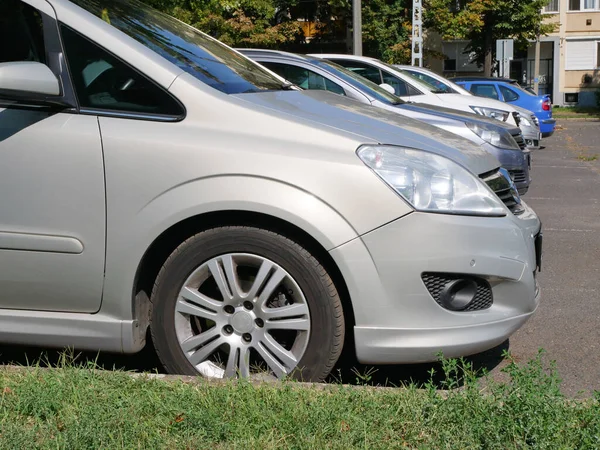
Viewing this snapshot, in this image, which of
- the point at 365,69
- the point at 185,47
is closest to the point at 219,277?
the point at 185,47

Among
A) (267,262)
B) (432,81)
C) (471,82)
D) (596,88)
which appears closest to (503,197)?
(267,262)

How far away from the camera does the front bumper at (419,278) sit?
366 cm

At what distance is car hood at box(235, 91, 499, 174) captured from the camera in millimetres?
3936

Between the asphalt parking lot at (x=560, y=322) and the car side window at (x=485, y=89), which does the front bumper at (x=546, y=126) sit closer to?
the car side window at (x=485, y=89)

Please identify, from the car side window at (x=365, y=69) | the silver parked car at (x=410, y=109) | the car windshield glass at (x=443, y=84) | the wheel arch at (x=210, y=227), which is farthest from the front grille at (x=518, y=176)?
the car windshield glass at (x=443, y=84)

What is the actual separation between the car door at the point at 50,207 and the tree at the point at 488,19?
43136 millimetres

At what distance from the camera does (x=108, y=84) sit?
155 inches

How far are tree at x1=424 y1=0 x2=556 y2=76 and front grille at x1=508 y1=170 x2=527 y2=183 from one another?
123 ft

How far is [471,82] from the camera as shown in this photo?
2322 centimetres

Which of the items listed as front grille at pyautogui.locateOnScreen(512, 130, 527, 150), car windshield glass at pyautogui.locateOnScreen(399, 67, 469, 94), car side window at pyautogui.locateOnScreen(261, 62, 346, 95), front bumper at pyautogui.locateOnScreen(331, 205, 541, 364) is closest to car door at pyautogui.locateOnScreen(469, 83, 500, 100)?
car windshield glass at pyautogui.locateOnScreen(399, 67, 469, 94)

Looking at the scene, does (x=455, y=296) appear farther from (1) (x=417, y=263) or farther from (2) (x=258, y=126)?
(2) (x=258, y=126)

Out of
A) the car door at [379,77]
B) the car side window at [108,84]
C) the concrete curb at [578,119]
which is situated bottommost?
the concrete curb at [578,119]

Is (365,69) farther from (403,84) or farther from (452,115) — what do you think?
(452,115)

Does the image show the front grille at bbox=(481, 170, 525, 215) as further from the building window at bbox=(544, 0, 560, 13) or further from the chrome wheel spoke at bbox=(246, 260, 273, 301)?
the building window at bbox=(544, 0, 560, 13)
